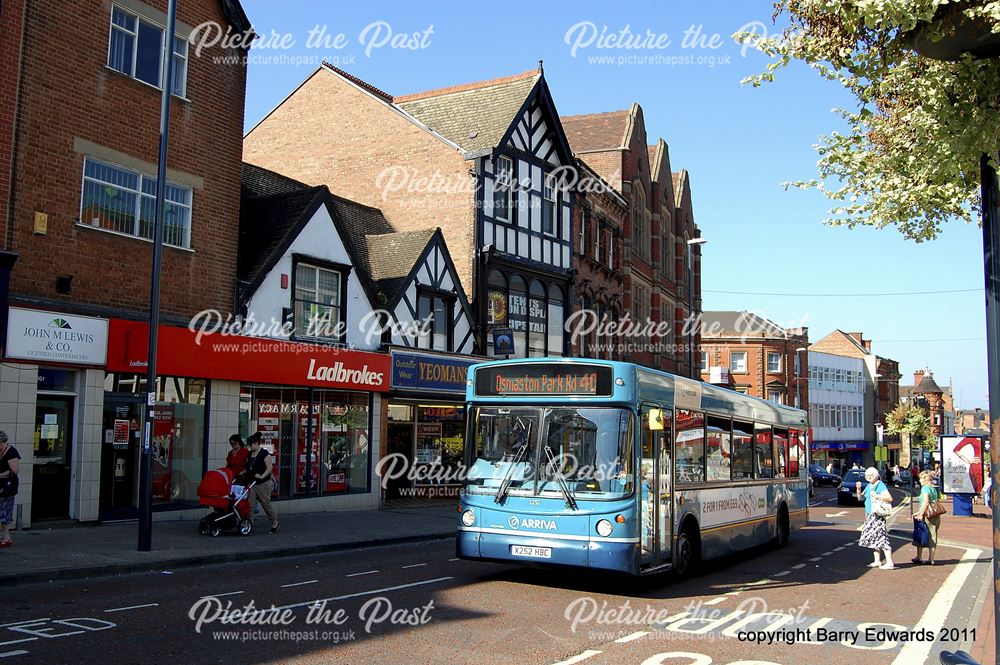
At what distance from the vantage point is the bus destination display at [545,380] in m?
10.8

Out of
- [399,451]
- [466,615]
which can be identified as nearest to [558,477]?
[466,615]

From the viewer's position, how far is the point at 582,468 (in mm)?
10633

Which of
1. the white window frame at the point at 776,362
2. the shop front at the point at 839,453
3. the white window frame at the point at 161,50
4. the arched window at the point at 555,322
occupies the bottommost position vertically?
the shop front at the point at 839,453

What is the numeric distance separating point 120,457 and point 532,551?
9.49 m

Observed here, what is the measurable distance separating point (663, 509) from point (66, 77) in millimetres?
12774

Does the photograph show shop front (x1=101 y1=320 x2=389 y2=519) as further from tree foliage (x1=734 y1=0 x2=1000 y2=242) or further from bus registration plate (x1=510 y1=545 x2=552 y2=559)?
tree foliage (x1=734 y1=0 x2=1000 y2=242)

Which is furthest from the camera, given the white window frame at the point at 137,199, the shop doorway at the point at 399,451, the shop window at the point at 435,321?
the shop window at the point at 435,321

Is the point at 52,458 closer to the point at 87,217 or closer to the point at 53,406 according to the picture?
the point at 53,406

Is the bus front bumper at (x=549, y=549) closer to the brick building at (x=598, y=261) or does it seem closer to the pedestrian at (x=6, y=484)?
the pedestrian at (x=6, y=484)

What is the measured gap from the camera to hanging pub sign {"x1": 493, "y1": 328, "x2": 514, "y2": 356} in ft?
90.4

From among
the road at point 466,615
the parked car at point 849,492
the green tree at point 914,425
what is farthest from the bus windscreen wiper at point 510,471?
the green tree at point 914,425

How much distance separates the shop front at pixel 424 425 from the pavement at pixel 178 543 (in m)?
4.17

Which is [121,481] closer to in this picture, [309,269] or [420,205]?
[309,269]

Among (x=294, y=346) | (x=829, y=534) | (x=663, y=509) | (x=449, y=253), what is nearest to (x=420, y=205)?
(x=449, y=253)
